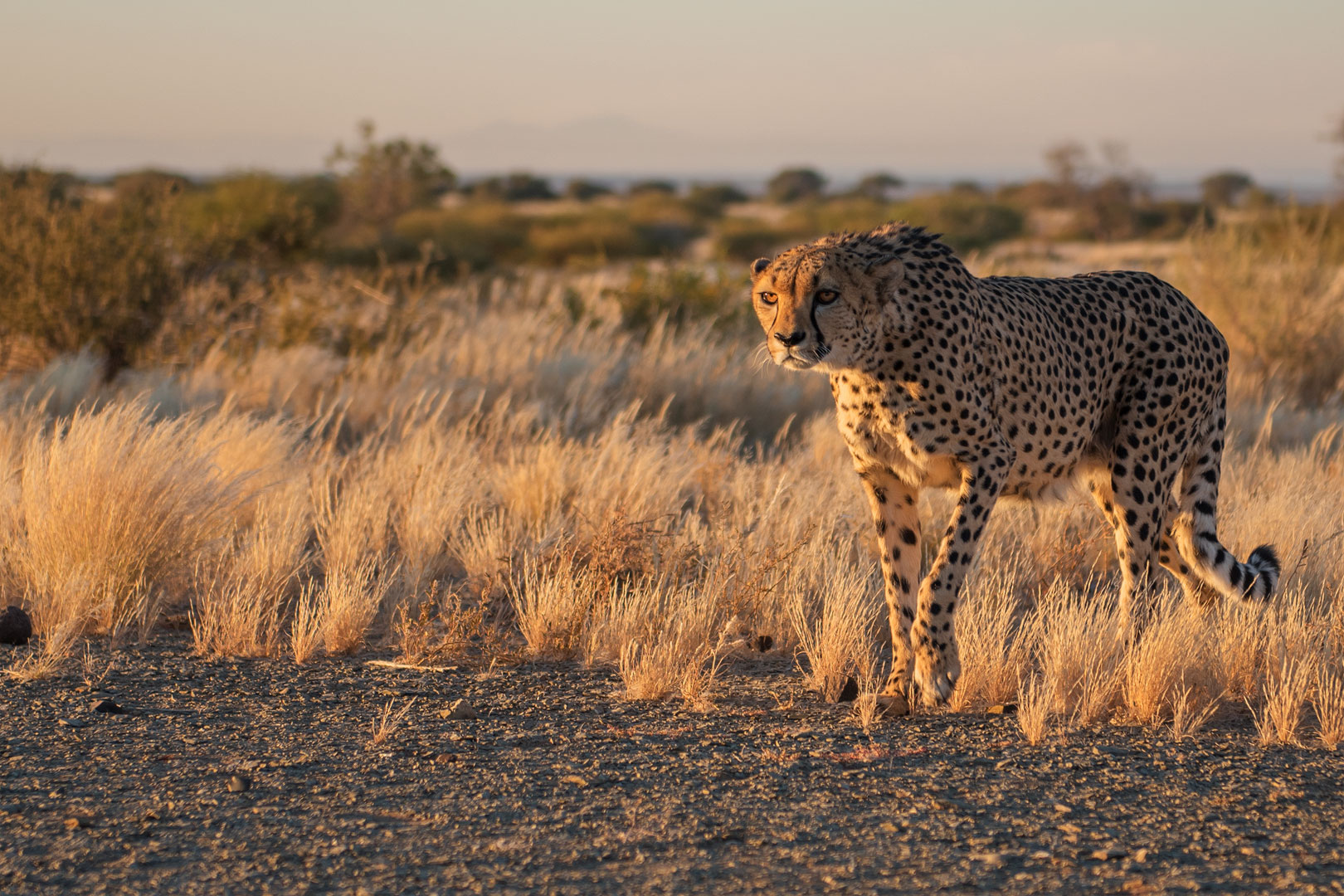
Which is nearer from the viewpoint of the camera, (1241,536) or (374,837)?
(374,837)

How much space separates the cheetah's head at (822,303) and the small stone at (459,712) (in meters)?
1.42

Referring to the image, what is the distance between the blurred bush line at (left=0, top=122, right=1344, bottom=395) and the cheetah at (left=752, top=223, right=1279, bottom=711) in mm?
6603

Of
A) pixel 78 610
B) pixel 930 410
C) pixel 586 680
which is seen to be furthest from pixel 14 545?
pixel 930 410

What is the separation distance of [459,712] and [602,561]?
3.83 feet

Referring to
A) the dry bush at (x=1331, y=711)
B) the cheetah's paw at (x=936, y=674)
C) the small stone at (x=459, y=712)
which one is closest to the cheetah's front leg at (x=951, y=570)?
the cheetah's paw at (x=936, y=674)

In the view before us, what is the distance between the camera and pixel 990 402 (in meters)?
4.16

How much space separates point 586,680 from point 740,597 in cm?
68

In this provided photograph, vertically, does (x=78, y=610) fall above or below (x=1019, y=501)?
below

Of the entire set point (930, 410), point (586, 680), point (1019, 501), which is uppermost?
point (930, 410)

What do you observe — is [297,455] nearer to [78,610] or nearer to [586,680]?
[78,610]

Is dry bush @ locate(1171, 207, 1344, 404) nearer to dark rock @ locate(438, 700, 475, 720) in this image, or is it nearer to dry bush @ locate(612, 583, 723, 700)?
dry bush @ locate(612, 583, 723, 700)

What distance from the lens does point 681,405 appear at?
9414 mm

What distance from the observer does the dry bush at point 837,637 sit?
14.2 ft

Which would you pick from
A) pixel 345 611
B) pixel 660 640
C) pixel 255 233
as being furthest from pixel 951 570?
pixel 255 233
